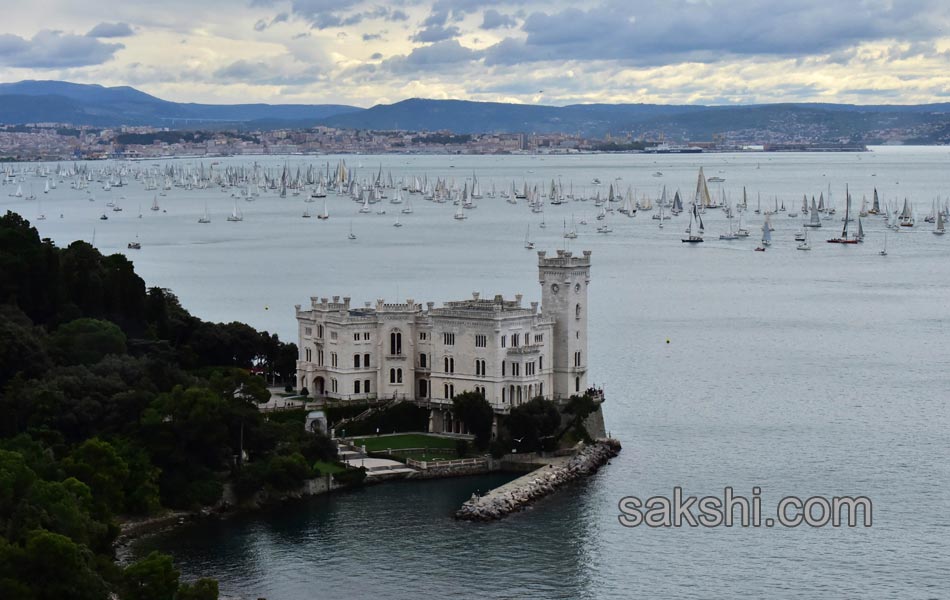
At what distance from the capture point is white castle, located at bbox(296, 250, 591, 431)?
6006 centimetres

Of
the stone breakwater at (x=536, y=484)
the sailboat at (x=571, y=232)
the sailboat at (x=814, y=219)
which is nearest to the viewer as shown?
the stone breakwater at (x=536, y=484)

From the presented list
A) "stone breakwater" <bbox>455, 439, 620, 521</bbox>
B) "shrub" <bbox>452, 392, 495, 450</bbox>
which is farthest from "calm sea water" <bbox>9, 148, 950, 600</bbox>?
"shrub" <bbox>452, 392, 495, 450</bbox>

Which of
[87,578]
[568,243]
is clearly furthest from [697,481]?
[568,243]

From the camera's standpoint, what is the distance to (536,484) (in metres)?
54.3

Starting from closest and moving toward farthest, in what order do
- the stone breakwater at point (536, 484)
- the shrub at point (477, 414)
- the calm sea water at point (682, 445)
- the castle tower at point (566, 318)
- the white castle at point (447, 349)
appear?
the calm sea water at point (682, 445)
the stone breakwater at point (536, 484)
the shrub at point (477, 414)
the white castle at point (447, 349)
the castle tower at point (566, 318)

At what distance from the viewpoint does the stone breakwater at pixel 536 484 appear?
51.3 m

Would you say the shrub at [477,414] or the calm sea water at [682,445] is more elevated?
the shrub at [477,414]

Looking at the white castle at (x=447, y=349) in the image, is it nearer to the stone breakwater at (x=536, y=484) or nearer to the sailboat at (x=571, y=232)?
the stone breakwater at (x=536, y=484)

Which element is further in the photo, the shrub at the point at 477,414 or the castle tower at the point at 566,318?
the castle tower at the point at 566,318

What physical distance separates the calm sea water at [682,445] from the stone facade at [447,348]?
4379mm

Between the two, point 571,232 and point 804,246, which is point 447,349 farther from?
point 571,232

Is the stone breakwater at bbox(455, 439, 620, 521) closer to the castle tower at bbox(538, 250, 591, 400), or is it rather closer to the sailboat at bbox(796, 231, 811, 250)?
the castle tower at bbox(538, 250, 591, 400)

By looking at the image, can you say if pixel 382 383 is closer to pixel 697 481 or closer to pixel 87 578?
pixel 697 481

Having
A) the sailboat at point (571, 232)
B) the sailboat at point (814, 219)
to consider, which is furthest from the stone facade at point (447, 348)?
the sailboat at point (814, 219)
